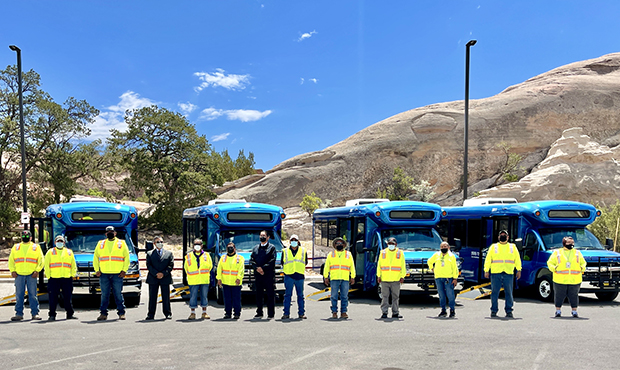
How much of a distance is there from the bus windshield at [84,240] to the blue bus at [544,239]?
906 cm

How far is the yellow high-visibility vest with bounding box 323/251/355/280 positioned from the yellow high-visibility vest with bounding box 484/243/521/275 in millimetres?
2820

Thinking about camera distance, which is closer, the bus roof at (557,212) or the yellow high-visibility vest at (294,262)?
the yellow high-visibility vest at (294,262)

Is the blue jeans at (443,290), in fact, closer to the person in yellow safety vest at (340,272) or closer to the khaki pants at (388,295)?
the khaki pants at (388,295)

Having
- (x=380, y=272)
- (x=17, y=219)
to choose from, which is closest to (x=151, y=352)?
(x=380, y=272)

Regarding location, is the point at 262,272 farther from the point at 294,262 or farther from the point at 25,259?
the point at 25,259

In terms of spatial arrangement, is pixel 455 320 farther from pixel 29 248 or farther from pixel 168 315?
pixel 29 248

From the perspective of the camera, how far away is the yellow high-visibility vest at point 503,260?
10648mm

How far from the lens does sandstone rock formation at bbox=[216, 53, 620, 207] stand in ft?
158

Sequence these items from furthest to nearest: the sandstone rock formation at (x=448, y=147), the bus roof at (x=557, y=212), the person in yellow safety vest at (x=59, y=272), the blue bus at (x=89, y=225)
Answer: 1. the sandstone rock formation at (x=448, y=147)
2. the bus roof at (x=557, y=212)
3. the blue bus at (x=89, y=225)
4. the person in yellow safety vest at (x=59, y=272)

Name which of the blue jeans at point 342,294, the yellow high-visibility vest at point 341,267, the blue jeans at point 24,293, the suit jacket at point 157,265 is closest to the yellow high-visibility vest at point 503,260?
the yellow high-visibility vest at point 341,267

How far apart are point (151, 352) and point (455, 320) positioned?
5.79m

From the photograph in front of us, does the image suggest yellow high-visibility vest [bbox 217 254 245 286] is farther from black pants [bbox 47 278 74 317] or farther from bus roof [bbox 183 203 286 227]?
black pants [bbox 47 278 74 317]

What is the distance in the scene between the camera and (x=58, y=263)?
10.5 metres

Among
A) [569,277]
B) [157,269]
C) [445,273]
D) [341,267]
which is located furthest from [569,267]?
[157,269]
